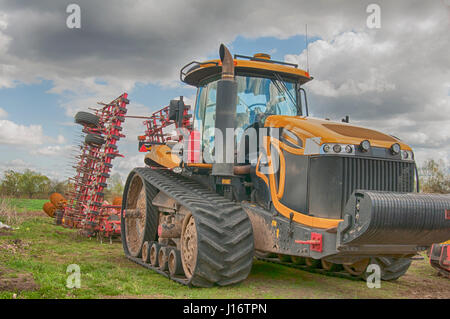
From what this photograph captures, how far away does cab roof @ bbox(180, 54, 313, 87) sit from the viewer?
26.6ft

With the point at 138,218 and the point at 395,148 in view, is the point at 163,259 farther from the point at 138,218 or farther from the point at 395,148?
the point at 395,148

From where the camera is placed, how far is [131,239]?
1080 cm

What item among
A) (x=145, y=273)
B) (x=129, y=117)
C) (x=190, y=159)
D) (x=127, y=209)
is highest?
(x=129, y=117)

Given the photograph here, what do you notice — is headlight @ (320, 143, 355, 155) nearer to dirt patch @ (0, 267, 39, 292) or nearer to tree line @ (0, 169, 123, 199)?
dirt patch @ (0, 267, 39, 292)

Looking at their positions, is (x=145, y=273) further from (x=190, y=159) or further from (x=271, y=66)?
(x=271, y=66)

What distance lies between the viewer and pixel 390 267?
26.5 ft

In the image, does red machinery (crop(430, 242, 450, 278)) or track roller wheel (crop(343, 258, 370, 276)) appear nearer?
track roller wheel (crop(343, 258, 370, 276))

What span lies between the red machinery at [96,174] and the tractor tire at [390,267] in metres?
7.11

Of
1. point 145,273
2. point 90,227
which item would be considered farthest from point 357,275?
point 90,227

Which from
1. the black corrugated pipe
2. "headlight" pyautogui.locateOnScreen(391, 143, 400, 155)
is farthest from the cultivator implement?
"headlight" pyautogui.locateOnScreen(391, 143, 400, 155)

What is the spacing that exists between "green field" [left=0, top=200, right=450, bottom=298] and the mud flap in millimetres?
1345

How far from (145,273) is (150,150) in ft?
12.7

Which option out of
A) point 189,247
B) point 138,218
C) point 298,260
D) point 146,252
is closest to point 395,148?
point 298,260

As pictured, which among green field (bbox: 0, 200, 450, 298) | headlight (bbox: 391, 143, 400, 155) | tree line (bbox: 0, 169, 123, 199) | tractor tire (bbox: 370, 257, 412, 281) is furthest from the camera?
tree line (bbox: 0, 169, 123, 199)
